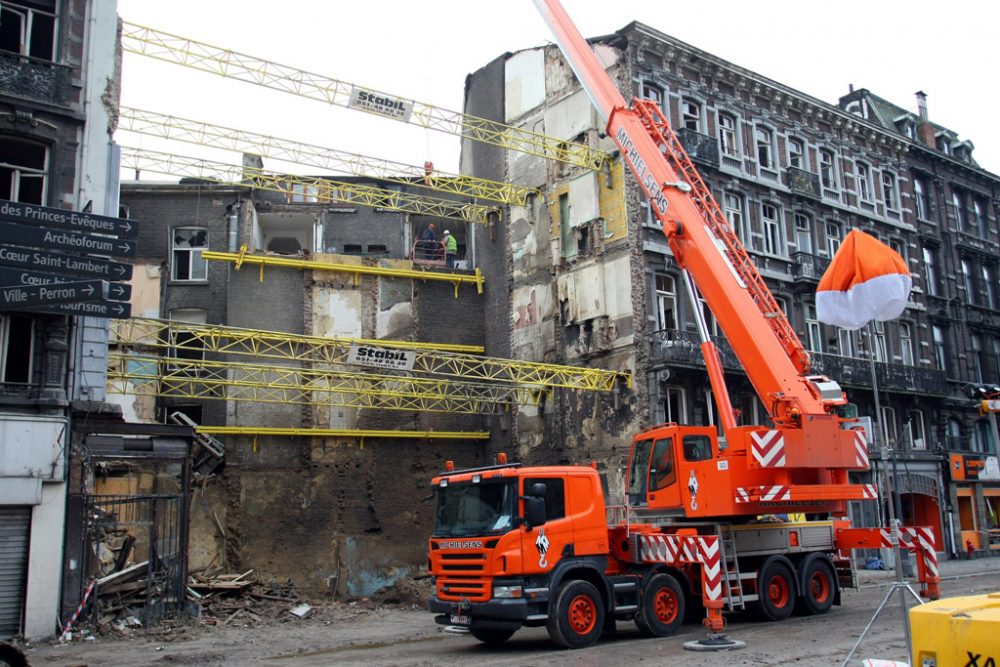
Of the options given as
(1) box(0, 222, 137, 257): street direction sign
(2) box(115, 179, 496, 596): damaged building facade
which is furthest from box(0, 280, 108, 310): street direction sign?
(2) box(115, 179, 496, 596): damaged building facade

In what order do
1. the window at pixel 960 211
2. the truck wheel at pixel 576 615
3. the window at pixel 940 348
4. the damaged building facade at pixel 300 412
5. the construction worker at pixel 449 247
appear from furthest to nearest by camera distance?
the window at pixel 960 211, the window at pixel 940 348, the construction worker at pixel 449 247, the damaged building facade at pixel 300 412, the truck wheel at pixel 576 615

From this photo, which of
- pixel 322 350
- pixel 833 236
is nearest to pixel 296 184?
pixel 322 350

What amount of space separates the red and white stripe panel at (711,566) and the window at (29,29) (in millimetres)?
14847

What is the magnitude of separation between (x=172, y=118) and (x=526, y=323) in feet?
42.3

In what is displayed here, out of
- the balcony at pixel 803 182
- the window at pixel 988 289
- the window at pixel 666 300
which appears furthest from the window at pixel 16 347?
the window at pixel 988 289

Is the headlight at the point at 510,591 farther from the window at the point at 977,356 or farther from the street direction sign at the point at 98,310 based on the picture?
the window at the point at 977,356

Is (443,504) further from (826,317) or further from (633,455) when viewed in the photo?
(826,317)

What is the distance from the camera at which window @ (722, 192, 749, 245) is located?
94.3ft

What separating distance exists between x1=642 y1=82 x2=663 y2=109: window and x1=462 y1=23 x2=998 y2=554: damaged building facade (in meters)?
0.04

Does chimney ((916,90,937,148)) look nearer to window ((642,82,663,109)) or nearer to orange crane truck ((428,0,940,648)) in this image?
window ((642,82,663,109))

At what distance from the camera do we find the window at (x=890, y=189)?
116 ft

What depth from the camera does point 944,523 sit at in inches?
1272

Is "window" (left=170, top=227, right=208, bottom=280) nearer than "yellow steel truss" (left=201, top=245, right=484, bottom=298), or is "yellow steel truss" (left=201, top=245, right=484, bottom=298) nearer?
"yellow steel truss" (left=201, top=245, right=484, bottom=298)

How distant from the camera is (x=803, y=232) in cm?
3125
